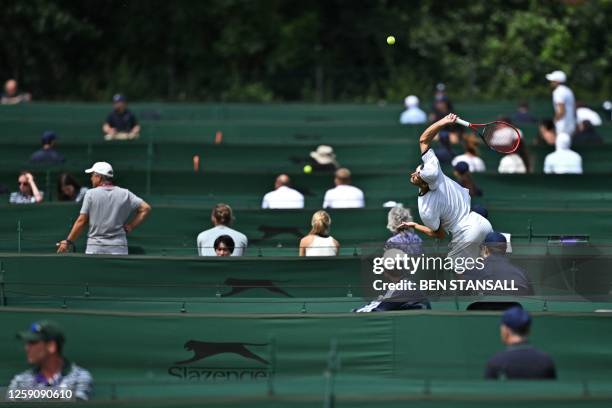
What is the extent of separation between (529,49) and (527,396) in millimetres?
25613

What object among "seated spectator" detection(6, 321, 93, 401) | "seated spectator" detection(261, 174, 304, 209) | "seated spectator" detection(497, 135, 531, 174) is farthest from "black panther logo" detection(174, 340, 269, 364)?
"seated spectator" detection(497, 135, 531, 174)

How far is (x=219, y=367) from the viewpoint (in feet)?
34.9

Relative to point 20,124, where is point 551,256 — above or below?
below

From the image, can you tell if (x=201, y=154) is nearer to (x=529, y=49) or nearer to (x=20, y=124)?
(x=20, y=124)

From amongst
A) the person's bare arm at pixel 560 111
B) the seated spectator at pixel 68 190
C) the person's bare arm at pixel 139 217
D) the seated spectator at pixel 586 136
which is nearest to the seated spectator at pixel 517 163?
the person's bare arm at pixel 560 111

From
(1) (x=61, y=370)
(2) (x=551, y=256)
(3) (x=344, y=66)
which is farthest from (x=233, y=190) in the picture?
(3) (x=344, y=66)

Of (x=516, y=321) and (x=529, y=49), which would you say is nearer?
(x=516, y=321)

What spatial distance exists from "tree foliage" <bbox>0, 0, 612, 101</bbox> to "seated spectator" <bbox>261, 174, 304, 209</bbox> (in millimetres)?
15784

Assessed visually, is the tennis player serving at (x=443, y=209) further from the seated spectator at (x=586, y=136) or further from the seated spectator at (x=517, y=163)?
the seated spectator at (x=586, y=136)

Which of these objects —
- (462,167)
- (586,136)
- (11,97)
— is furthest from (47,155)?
(11,97)

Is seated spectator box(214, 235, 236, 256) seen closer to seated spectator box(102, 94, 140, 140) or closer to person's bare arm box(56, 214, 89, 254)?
person's bare arm box(56, 214, 89, 254)

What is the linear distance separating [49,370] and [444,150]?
34.7 ft

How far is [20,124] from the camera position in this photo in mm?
24391

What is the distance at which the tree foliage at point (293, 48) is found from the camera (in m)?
32.4
